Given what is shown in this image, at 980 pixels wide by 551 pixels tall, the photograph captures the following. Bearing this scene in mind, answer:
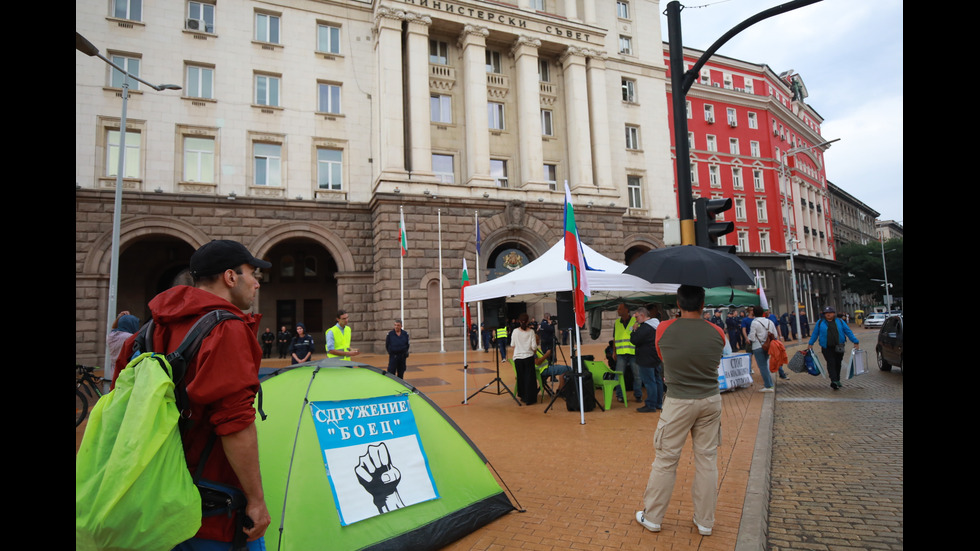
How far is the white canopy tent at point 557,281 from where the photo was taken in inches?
364

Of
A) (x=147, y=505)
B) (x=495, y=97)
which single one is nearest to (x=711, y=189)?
(x=495, y=97)

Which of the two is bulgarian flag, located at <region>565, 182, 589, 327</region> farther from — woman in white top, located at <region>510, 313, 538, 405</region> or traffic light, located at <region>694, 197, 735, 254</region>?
traffic light, located at <region>694, 197, 735, 254</region>

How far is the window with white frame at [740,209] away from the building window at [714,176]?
2.82 metres

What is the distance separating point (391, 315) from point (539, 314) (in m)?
7.65

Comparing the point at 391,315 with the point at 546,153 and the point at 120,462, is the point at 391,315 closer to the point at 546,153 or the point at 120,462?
the point at 546,153

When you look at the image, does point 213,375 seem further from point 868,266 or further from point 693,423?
point 868,266

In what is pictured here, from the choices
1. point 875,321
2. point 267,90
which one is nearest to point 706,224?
point 267,90

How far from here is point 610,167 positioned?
28.3 metres

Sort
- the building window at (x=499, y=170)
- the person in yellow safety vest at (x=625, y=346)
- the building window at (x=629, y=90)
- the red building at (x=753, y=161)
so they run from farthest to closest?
the red building at (x=753, y=161) → the building window at (x=629, y=90) → the building window at (x=499, y=170) → the person in yellow safety vest at (x=625, y=346)

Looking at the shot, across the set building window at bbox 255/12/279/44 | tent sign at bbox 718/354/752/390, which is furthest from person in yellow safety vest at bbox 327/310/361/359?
building window at bbox 255/12/279/44

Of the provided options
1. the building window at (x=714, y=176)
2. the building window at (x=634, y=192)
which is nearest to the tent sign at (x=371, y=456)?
the building window at (x=634, y=192)

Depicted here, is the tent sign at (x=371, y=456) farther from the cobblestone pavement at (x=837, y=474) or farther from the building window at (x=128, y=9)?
the building window at (x=128, y=9)

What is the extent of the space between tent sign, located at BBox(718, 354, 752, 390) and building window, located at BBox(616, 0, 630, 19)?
1056 inches

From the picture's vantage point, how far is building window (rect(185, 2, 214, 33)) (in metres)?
22.7
